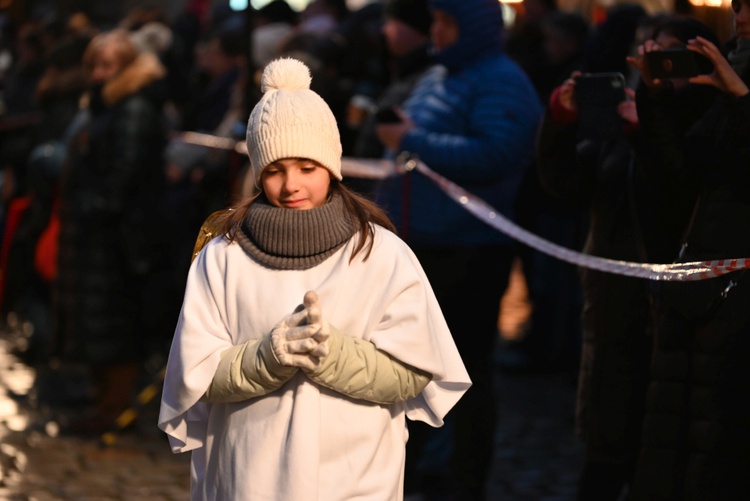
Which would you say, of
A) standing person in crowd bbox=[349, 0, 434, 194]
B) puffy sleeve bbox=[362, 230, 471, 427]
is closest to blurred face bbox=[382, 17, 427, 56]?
standing person in crowd bbox=[349, 0, 434, 194]

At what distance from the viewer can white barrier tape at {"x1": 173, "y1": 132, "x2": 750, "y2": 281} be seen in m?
4.47

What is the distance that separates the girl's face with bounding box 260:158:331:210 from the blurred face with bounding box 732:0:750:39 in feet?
5.21

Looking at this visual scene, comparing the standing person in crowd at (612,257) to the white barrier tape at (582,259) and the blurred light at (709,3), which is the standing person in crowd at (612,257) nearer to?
the white barrier tape at (582,259)

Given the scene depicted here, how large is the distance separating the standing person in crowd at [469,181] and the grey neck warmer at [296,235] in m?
2.47

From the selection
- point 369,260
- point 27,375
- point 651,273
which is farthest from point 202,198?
point 369,260

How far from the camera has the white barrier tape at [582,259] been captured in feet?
14.6

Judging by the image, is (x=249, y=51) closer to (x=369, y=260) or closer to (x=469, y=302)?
(x=469, y=302)

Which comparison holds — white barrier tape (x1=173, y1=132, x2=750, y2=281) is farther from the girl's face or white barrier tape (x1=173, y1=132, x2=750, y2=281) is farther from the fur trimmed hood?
the girl's face

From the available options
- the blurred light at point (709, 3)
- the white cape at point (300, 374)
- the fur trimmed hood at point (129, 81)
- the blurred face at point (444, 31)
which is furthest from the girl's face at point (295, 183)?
the blurred light at point (709, 3)

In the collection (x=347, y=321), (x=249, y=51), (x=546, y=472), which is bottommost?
(x=546, y=472)

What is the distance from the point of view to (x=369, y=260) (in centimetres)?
369

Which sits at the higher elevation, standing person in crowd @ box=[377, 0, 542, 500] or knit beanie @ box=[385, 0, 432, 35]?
knit beanie @ box=[385, 0, 432, 35]

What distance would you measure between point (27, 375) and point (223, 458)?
6.40 meters

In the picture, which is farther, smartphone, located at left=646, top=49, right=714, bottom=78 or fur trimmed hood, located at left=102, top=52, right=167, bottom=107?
fur trimmed hood, located at left=102, top=52, right=167, bottom=107
